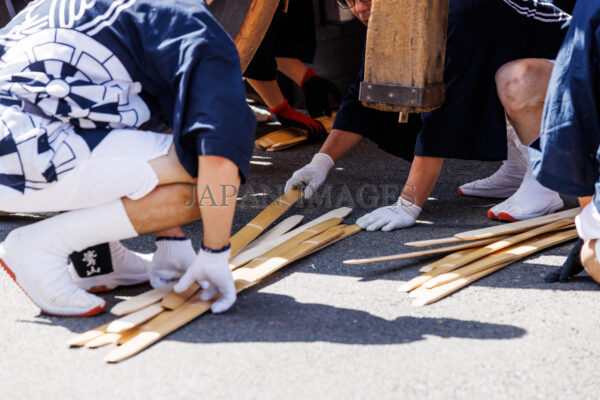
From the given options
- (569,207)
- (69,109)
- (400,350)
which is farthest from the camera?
(569,207)

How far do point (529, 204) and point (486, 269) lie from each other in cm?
59

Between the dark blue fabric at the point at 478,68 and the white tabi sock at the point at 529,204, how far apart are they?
205 millimetres

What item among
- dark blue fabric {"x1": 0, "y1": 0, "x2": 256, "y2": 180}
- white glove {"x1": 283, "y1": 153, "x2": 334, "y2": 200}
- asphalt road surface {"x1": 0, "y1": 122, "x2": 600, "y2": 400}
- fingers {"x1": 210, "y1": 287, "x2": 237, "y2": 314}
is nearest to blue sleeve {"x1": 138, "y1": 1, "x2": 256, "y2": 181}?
dark blue fabric {"x1": 0, "y1": 0, "x2": 256, "y2": 180}

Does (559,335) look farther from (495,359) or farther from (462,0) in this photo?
(462,0)

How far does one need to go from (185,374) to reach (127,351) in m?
0.17

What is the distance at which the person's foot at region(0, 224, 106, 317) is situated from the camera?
69.2 inches

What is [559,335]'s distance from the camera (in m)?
1.70

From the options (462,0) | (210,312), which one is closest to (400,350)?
(210,312)

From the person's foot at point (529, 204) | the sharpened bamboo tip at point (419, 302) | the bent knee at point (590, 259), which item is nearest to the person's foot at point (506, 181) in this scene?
the person's foot at point (529, 204)

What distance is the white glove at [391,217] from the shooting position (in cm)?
254

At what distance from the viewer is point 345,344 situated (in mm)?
1668

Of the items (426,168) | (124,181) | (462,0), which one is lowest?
(426,168)

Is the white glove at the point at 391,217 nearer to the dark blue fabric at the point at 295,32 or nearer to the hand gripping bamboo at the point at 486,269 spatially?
the hand gripping bamboo at the point at 486,269

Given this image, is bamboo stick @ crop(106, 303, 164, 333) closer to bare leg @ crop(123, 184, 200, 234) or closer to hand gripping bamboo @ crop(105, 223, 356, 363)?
hand gripping bamboo @ crop(105, 223, 356, 363)
